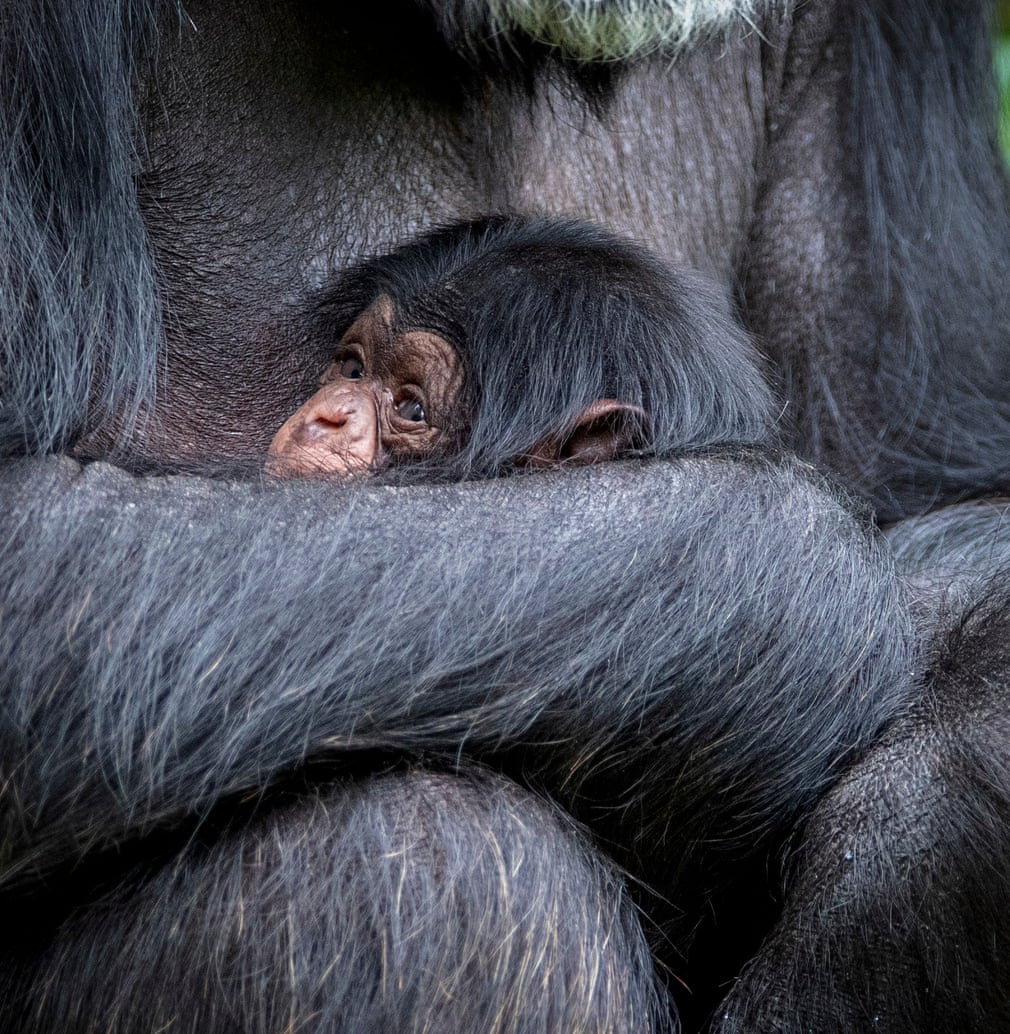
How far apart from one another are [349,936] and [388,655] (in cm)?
26

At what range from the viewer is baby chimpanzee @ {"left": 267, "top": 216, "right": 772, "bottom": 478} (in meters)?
1.79

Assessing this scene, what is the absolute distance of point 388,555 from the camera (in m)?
1.42

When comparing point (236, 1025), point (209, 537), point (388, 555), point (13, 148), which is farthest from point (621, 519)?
point (13, 148)

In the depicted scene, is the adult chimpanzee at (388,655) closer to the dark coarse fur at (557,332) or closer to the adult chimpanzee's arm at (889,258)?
the dark coarse fur at (557,332)

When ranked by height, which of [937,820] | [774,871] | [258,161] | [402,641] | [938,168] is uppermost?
[258,161]

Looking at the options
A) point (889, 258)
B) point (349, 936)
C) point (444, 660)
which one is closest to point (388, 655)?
point (444, 660)

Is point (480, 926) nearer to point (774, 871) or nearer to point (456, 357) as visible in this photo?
point (774, 871)

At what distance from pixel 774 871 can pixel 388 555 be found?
0.57 meters

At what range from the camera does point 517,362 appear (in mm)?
1842

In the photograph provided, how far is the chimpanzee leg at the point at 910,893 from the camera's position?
1405 millimetres

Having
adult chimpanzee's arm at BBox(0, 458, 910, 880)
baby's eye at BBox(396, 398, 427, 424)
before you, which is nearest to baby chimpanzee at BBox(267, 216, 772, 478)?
baby's eye at BBox(396, 398, 427, 424)

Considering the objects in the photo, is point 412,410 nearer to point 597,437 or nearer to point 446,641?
point 597,437

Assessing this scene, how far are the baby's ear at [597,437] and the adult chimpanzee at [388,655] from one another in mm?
161

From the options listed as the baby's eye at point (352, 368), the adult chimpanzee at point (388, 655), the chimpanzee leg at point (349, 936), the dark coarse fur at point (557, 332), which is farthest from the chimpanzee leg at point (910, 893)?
the baby's eye at point (352, 368)
